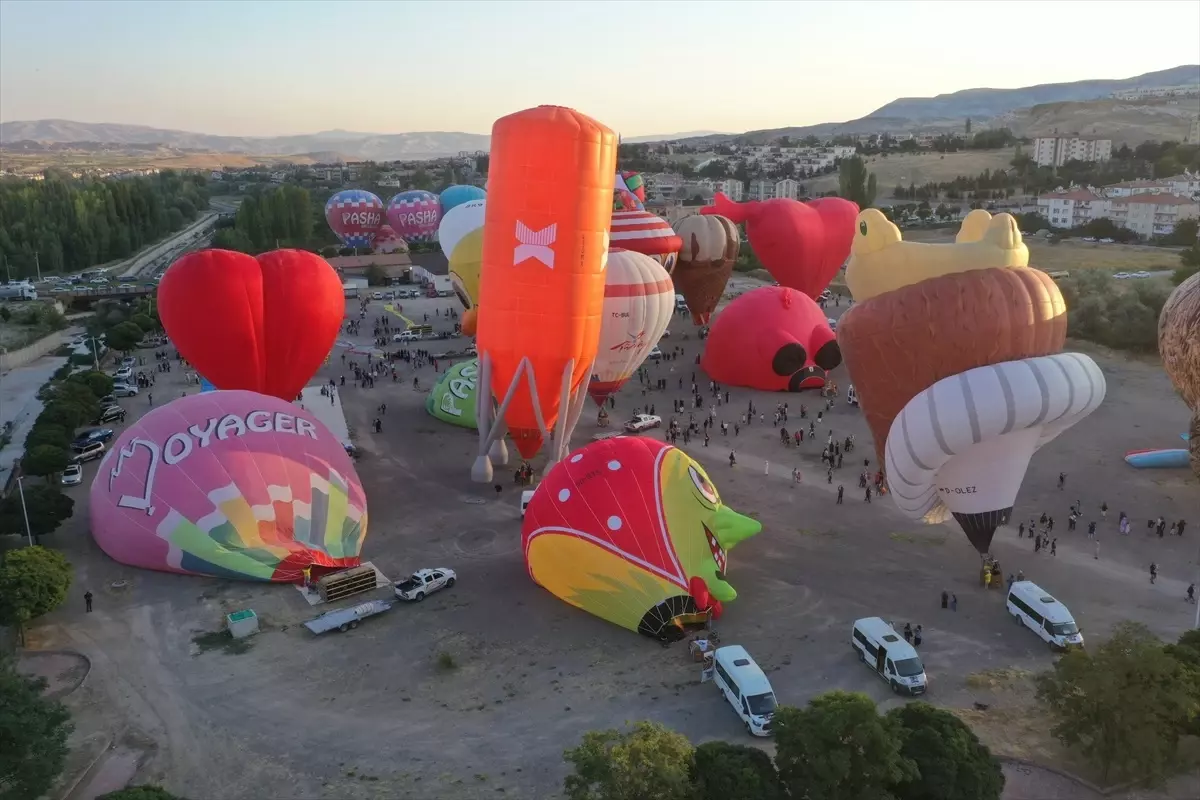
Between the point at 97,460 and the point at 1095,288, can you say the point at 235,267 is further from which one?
the point at 1095,288

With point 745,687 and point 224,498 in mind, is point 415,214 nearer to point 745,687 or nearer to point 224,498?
point 224,498

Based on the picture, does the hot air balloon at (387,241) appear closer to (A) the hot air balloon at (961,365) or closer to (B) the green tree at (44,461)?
(B) the green tree at (44,461)

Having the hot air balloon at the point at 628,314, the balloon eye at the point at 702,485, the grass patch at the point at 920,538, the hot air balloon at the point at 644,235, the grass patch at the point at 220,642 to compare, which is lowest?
the grass patch at the point at 920,538

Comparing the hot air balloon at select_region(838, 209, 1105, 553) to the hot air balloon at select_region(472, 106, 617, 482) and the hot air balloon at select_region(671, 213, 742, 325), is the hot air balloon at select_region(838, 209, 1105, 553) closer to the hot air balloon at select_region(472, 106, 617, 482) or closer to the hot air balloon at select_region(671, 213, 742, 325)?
the hot air balloon at select_region(472, 106, 617, 482)

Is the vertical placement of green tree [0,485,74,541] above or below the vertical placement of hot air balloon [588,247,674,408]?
below

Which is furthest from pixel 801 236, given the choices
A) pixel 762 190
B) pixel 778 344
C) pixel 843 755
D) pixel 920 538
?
pixel 762 190

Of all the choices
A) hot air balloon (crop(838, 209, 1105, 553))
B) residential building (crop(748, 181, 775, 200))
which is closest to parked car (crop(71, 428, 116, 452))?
hot air balloon (crop(838, 209, 1105, 553))

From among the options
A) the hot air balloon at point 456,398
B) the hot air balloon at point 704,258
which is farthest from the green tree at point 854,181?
the hot air balloon at point 456,398
